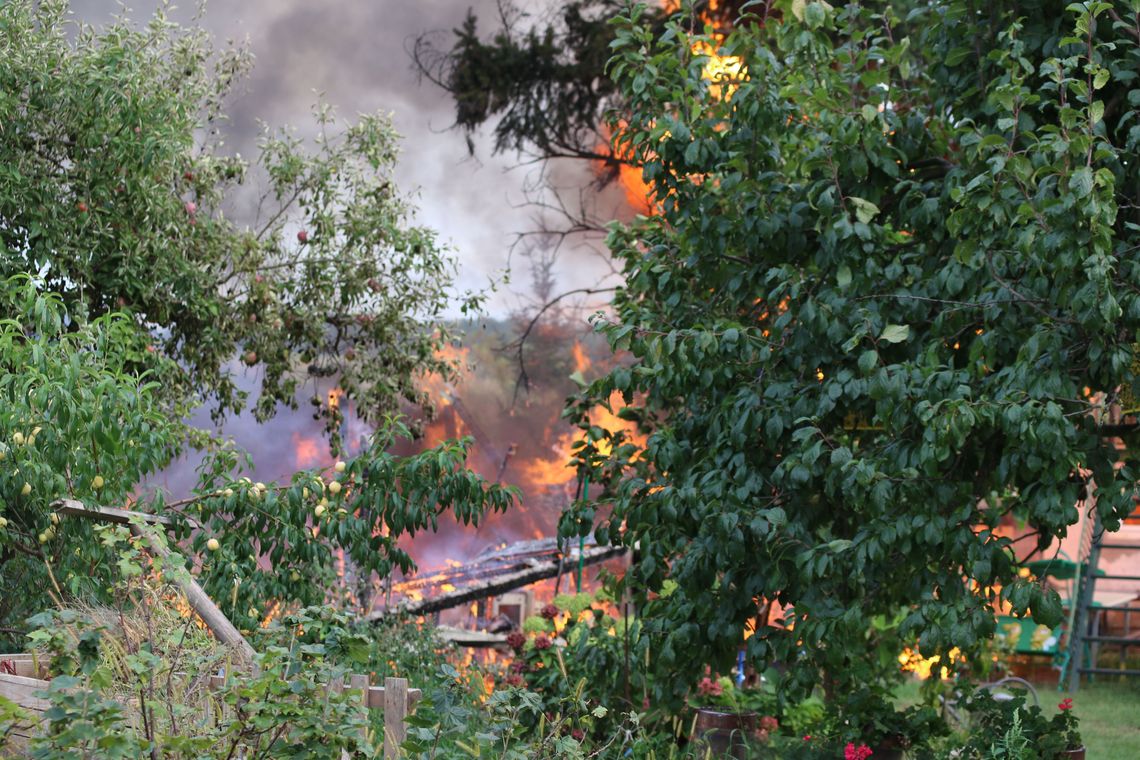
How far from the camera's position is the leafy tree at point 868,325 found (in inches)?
146

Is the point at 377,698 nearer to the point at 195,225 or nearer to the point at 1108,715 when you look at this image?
the point at 195,225

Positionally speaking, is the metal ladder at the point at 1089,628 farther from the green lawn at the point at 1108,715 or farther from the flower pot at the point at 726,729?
the flower pot at the point at 726,729

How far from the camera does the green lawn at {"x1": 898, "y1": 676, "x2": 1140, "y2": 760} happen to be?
631 cm

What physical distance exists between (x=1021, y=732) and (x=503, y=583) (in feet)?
18.5

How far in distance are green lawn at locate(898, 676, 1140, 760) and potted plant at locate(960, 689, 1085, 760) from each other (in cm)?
170

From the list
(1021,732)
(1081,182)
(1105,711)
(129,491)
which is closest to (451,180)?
(129,491)

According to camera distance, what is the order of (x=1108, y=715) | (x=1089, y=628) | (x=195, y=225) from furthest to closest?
(x=1089, y=628) → (x=1108, y=715) → (x=195, y=225)

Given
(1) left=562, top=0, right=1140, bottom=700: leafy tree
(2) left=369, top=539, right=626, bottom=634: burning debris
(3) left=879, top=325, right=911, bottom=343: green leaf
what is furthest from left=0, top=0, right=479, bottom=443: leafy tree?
(3) left=879, top=325, right=911, bottom=343: green leaf

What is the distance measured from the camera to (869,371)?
13.5 feet

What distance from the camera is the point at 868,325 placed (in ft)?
13.3

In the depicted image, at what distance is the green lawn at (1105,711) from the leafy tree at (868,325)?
229cm

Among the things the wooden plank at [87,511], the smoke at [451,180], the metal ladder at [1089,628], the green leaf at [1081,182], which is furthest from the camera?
the smoke at [451,180]

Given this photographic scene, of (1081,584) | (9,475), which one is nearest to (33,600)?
(9,475)

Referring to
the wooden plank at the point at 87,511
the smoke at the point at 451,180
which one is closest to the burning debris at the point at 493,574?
the smoke at the point at 451,180
